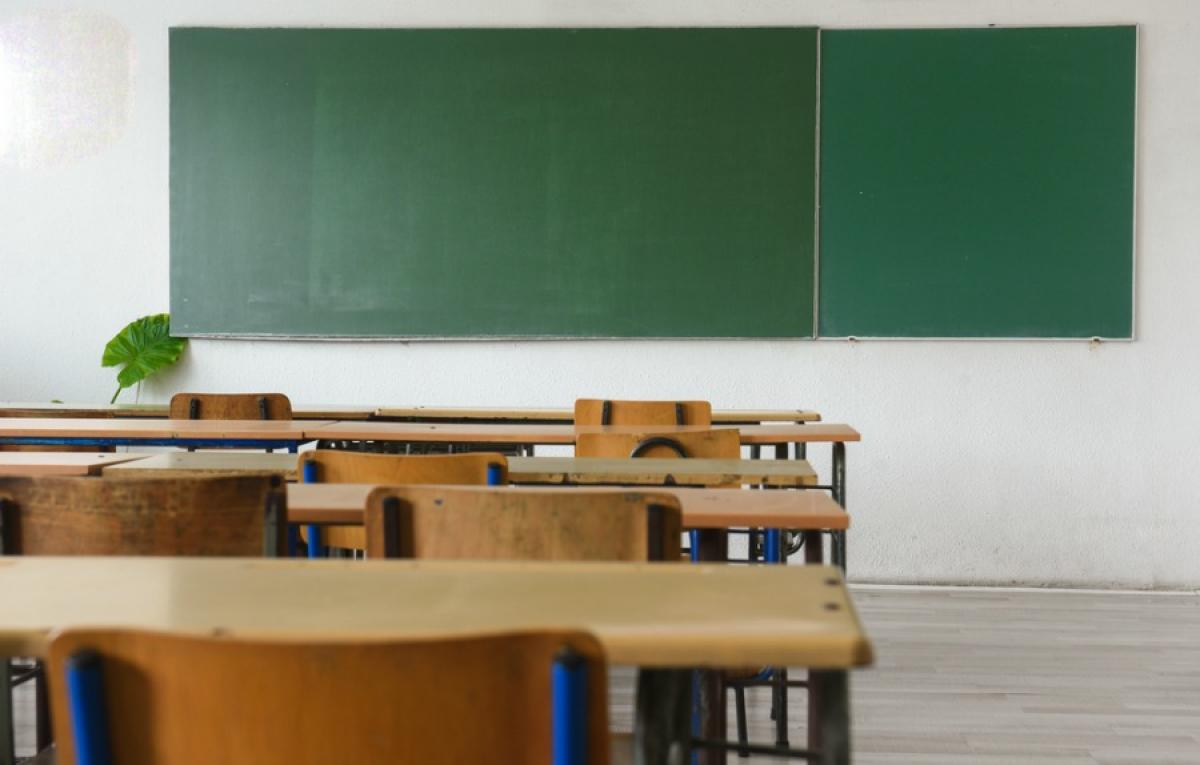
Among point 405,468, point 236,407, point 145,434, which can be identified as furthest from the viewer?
point 236,407

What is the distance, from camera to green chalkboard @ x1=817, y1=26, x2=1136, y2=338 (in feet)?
17.8

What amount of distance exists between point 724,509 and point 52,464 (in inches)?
56.6

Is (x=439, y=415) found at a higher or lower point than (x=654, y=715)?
higher

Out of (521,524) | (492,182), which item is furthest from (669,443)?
(492,182)

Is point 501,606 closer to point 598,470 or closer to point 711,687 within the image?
point 711,687

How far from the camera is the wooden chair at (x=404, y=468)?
2.22 meters

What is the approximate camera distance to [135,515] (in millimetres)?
1596

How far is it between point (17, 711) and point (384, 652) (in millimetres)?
2959

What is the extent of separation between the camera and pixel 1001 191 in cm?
545

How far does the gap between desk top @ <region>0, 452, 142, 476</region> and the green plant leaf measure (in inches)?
123

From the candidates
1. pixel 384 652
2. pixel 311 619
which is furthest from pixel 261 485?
pixel 384 652

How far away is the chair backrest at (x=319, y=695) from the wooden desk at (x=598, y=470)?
4.99 ft

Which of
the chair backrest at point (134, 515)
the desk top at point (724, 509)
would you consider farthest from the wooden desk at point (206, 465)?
the chair backrest at point (134, 515)

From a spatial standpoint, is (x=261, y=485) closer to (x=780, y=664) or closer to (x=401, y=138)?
(x=780, y=664)
